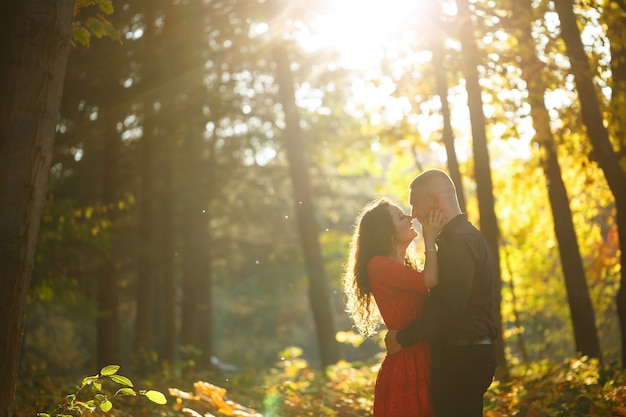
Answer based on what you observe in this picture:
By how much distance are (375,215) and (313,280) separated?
1302 centimetres

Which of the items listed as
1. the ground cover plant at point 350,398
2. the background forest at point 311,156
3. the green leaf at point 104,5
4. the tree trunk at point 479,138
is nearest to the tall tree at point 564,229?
the background forest at point 311,156

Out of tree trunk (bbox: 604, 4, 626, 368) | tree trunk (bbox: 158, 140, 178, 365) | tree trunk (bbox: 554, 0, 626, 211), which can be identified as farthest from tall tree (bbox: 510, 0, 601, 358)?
tree trunk (bbox: 158, 140, 178, 365)

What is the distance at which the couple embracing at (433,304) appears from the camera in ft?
15.4

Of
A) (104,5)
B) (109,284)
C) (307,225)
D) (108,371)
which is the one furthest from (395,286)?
(109,284)

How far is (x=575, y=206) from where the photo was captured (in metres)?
16.0

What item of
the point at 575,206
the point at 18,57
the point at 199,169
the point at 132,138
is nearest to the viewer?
the point at 18,57

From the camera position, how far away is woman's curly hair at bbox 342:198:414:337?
5262 millimetres

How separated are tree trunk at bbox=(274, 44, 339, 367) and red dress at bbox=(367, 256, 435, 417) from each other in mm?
12892

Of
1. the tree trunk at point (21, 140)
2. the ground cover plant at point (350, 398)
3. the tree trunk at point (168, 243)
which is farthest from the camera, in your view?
the tree trunk at point (168, 243)

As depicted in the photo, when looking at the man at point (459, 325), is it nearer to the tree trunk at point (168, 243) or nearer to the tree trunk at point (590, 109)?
the tree trunk at point (590, 109)

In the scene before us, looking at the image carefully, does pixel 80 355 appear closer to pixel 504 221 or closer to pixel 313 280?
pixel 313 280

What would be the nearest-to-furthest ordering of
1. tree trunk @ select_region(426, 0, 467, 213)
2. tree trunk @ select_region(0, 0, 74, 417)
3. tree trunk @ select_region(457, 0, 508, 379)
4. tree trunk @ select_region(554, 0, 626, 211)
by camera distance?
tree trunk @ select_region(0, 0, 74, 417) < tree trunk @ select_region(554, 0, 626, 211) < tree trunk @ select_region(457, 0, 508, 379) < tree trunk @ select_region(426, 0, 467, 213)

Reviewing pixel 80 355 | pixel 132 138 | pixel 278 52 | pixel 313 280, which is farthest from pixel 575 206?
pixel 80 355

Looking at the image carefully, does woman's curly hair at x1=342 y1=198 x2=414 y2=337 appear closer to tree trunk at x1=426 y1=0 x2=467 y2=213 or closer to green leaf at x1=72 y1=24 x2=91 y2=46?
green leaf at x1=72 y1=24 x2=91 y2=46
